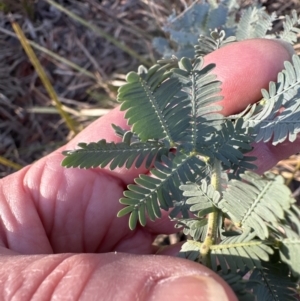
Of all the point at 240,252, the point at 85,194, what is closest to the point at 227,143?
the point at 240,252

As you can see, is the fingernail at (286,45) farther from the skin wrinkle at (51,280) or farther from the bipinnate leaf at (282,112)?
the skin wrinkle at (51,280)

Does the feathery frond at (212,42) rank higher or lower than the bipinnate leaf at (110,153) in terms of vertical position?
higher

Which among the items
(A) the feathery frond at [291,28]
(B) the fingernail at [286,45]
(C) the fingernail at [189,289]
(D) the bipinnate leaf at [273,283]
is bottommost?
(D) the bipinnate leaf at [273,283]

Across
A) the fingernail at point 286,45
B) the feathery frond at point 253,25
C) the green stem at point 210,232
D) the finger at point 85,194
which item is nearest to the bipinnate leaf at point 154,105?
the green stem at point 210,232

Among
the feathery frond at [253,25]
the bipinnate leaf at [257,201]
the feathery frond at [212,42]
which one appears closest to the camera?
the bipinnate leaf at [257,201]

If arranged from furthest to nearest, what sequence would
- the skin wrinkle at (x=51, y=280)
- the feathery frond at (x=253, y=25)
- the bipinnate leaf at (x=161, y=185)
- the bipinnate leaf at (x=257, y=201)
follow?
the feathery frond at (x=253, y=25), the skin wrinkle at (x=51, y=280), the bipinnate leaf at (x=161, y=185), the bipinnate leaf at (x=257, y=201)

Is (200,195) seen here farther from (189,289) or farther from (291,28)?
(291,28)

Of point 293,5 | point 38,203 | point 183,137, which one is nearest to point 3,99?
point 38,203
